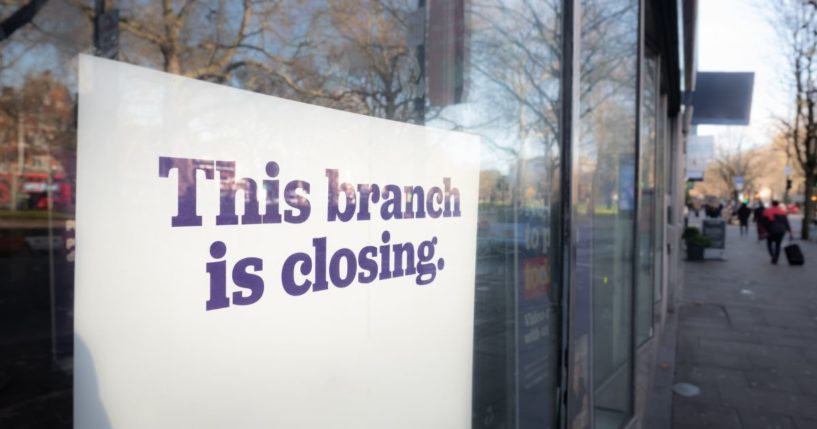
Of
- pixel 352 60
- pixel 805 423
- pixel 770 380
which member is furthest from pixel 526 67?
pixel 770 380

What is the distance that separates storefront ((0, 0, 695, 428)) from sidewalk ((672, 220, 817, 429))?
3.36 metres

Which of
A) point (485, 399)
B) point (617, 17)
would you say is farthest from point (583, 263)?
point (617, 17)

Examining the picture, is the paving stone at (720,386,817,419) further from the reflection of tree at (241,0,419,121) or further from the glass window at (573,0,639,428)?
the reflection of tree at (241,0,419,121)

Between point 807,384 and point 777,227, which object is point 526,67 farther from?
point 777,227

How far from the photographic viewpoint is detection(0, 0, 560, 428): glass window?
100cm

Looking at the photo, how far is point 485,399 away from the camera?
8.31 ft

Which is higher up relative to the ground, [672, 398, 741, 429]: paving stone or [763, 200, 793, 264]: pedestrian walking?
[763, 200, 793, 264]: pedestrian walking

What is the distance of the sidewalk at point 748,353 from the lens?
4945 mm

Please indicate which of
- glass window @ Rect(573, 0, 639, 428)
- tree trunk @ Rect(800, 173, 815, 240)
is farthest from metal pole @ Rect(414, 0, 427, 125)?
tree trunk @ Rect(800, 173, 815, 240)

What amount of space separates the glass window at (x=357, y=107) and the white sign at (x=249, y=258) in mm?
53

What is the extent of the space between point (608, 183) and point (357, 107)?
9.99 ft

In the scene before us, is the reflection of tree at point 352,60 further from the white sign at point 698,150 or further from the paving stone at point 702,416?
the white sign at point 698,150

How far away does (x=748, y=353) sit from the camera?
6875 millimetres

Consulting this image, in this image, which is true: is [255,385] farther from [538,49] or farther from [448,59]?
[538,49]
